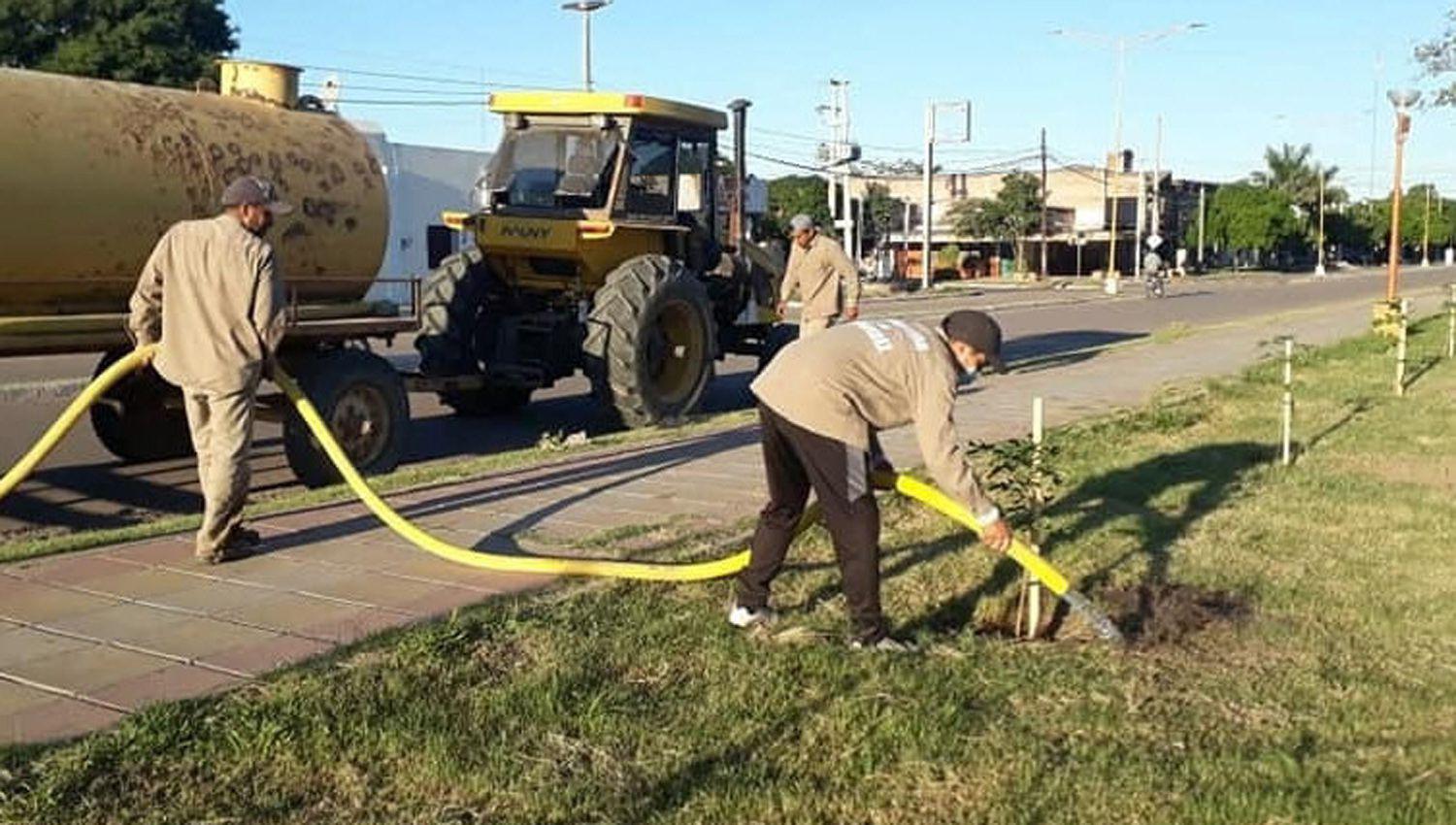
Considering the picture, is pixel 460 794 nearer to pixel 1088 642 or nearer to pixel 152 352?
pixel 1088 642

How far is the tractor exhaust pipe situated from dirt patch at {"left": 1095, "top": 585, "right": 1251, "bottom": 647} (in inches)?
315

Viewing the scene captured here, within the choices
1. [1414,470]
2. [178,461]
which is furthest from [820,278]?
[178,461]

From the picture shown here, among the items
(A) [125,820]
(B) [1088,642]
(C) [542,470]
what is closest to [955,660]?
(B) [1088,642]

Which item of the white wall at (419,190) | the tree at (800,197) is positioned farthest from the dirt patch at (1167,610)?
the tree at (800,197)

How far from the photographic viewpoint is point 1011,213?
74.2 metres

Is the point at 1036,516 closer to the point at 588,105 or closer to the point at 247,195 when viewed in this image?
the point at 247,195

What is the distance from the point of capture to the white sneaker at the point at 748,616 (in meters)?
5.66

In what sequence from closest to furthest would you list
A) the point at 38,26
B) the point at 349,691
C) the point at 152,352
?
the point at 349,691 → the point at 152,352 → the point at 38,26

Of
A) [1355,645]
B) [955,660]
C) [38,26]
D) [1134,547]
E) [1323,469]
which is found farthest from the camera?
[38,26]

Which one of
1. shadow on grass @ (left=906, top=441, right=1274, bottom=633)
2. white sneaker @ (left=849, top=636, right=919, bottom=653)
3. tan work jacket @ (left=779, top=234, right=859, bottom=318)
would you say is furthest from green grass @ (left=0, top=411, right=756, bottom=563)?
white sneaker @ (left=849, top=636, right=919, bottom=653)

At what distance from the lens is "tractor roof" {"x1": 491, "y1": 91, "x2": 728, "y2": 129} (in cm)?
1270

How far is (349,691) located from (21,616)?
1.71 m

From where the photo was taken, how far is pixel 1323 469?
10.0m

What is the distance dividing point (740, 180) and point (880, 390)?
9113 mm
